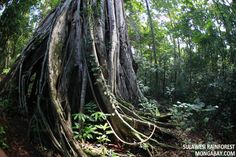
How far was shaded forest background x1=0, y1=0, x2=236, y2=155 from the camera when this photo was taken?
18.9ft

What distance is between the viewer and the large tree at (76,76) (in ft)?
12.9

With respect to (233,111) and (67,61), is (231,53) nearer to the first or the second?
(233,111)

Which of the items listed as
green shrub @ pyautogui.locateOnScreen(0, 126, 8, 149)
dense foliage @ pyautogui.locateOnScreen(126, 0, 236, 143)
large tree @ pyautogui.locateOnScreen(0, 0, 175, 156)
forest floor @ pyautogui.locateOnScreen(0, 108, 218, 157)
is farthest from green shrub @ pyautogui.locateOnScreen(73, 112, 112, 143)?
dense foliage @ pyautogui.locateOnScreen(126, 0, 236, 143)

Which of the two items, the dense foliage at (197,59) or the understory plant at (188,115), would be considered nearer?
the understory plant at (188,115)

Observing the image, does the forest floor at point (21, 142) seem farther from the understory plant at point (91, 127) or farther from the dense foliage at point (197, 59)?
the dense foliage at point (197, 59)

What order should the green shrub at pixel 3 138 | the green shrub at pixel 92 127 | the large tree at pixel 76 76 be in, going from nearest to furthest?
1. the green shrub at pixel 3 138
2. the large tree at pixel 76 76
3. the green shrub at pixel 92 127

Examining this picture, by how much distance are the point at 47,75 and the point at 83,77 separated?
0.76 meters

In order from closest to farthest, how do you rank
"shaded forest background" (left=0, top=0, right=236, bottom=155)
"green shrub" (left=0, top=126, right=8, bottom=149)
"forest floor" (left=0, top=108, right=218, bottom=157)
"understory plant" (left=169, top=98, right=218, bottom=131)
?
"green shrub" (left=0, top=126, right=8, bottom=149)
"forest floor" (left=0, top=108, right=218, bottom=157)
"understory plant" (left=169, top=98, right=218, bottom=131)
"shaded forest background" (left=0, top=0, right=236, bottom=155)

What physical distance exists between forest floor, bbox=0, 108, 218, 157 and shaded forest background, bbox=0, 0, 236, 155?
0.38 meters

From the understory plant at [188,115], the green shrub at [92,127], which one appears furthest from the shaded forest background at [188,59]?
the green shrub at [92,127]

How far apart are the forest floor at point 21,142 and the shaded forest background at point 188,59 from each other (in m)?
0.38

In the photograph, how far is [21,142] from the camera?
3.74 metres

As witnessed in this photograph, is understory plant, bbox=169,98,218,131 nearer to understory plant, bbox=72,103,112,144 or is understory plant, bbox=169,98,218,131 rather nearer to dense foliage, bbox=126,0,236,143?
dense foliage, bbox=126,0,236,143

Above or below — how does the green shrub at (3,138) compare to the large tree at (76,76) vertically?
below
